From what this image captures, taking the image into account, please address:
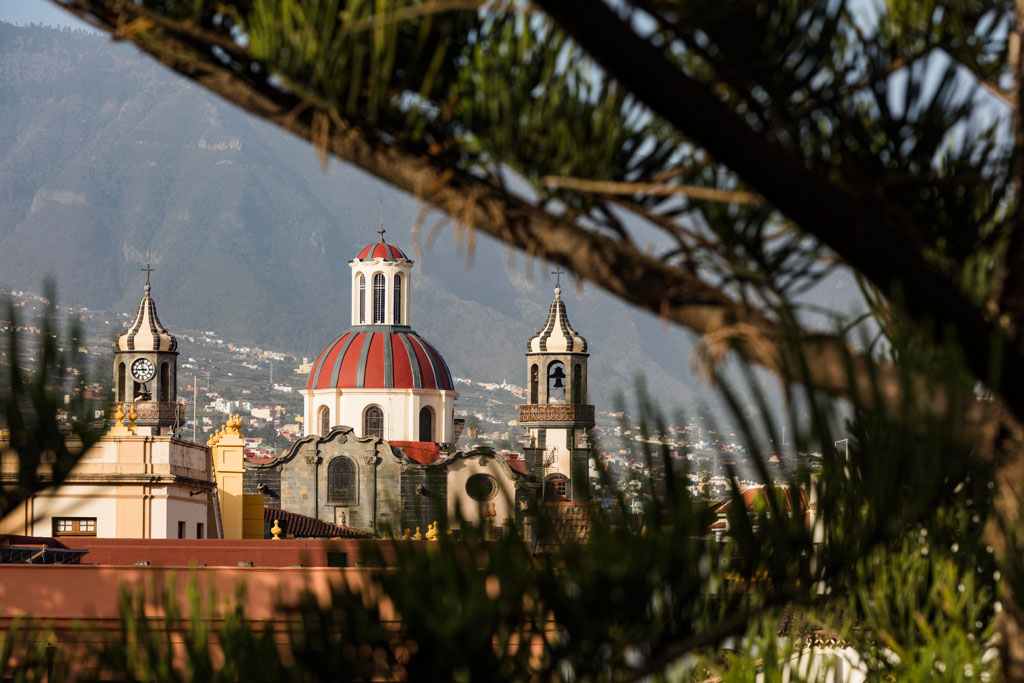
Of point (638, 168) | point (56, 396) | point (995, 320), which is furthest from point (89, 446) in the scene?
point (995, 320)

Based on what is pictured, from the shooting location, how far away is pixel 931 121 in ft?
9.34

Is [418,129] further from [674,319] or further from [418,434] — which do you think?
[418,434]

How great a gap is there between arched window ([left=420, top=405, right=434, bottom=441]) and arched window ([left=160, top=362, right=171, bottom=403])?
13922mm

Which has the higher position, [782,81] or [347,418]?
[347,418]

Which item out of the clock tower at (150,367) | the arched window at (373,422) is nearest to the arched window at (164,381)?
the clock tower at (150,367)

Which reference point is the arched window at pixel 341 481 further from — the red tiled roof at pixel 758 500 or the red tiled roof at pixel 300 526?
the red tiled roof at pixel 758 500

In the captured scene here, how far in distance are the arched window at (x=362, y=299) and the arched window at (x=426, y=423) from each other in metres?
7.25

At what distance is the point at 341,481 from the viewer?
2534 inches

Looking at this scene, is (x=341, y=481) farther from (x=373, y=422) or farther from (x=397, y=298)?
(x=397, y=298)

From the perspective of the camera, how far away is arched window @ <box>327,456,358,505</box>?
6388 centimetres

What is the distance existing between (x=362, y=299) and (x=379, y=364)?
5.98 metres

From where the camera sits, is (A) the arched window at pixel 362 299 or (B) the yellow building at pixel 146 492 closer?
(B) the yellow building at pixel 146 492

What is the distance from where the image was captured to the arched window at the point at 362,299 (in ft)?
245

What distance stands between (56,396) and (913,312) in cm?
372
